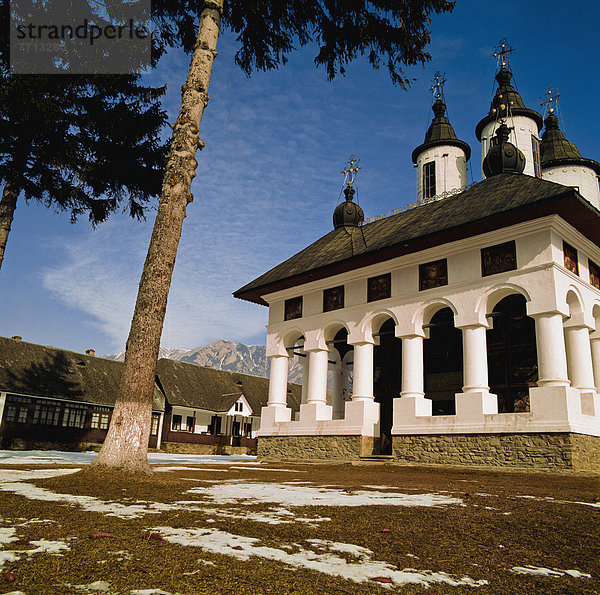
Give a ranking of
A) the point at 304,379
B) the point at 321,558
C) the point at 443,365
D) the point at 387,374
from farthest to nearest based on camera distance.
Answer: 1. the point at 304,379
2. the point at 387,374
3. the point at 443,365
4. the point at 321,558

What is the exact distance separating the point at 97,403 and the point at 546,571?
33321 mm

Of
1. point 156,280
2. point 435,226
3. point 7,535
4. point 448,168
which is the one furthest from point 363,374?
point 7,535

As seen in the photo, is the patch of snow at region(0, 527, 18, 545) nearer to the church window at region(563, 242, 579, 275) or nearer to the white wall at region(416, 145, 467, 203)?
the church window at region(563, 242, 579, 275)

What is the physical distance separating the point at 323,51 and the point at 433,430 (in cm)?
1105

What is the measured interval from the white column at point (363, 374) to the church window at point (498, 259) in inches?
197

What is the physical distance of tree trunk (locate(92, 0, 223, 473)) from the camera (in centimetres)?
763

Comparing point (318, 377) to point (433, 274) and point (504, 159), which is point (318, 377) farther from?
point (504, 159)

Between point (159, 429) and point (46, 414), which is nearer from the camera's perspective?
point (46, 414)

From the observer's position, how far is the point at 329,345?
2081 cm

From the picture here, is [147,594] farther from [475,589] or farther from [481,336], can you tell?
[481,336]

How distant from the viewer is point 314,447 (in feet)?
61.1

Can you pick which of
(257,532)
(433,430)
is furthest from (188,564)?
(433,430)

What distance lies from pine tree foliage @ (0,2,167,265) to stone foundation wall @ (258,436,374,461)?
1012cm

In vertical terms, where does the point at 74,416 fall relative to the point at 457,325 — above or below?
below
